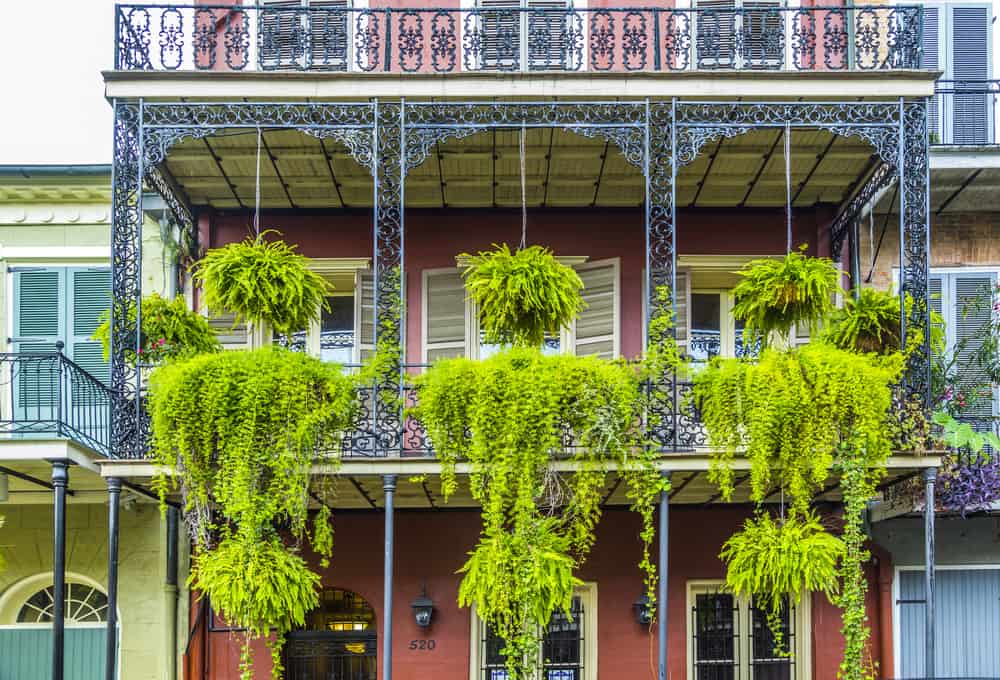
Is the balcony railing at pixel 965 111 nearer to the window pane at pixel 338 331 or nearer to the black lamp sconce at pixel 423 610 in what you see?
the window pane at pixel 338 331

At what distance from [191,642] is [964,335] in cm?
864

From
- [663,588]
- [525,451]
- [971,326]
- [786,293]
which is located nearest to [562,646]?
[663,588]

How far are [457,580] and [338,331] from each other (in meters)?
2.97

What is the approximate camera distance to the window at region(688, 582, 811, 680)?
11953mm

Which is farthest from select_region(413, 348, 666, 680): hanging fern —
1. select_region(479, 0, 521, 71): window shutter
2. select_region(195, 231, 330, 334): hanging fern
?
select_region(479, 0, 521, 71): window shutter

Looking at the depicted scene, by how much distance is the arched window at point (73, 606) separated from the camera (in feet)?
39.9

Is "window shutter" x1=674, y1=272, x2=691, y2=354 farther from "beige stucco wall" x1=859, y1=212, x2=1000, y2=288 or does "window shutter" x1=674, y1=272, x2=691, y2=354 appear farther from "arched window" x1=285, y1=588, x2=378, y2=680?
"arched window" x1=285, y1=588, x2=378, y2=680

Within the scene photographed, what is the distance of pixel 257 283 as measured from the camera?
33.6 ft

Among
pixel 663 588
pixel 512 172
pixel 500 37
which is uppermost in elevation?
pixel 500 37

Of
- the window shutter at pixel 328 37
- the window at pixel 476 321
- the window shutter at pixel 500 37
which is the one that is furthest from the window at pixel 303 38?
the window at pixel 476 321

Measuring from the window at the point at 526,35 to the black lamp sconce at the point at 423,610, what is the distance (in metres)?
5.31

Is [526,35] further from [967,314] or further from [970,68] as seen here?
[967,314]

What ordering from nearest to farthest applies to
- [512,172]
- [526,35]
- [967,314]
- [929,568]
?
[929,568] → [526,35] → [512,172] → [967,314]

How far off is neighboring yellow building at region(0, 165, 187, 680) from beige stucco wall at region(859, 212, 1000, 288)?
759 cm
